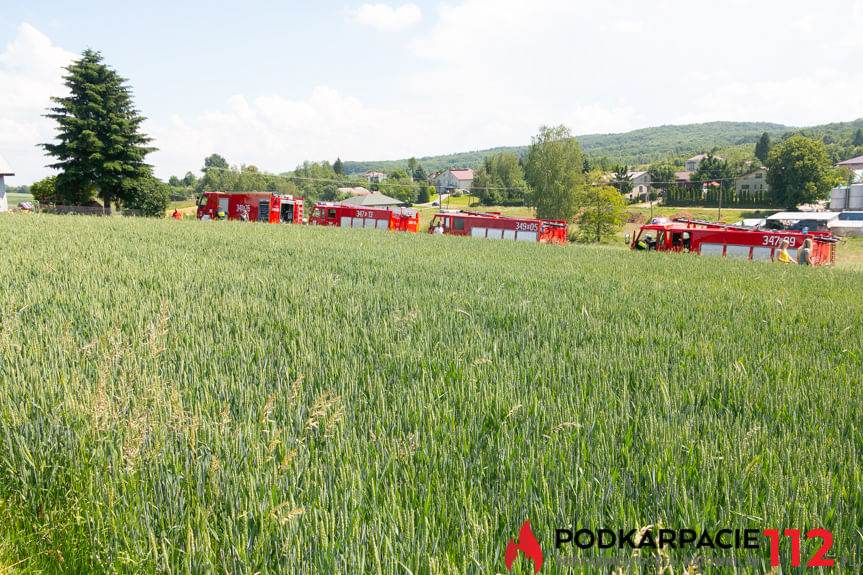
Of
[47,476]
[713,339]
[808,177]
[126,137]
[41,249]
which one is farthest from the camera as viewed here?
[808,177]

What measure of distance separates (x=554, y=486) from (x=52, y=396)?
2.56 metres

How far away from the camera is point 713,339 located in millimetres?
4691

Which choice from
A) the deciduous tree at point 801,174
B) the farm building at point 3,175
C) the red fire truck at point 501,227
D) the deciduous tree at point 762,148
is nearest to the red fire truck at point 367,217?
the red fire truck at point 501,227

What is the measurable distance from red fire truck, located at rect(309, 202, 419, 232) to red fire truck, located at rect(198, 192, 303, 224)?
74.4 inches

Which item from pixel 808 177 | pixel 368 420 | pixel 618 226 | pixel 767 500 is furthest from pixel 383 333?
pixel 808 177

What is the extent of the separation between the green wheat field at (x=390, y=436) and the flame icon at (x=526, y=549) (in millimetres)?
31

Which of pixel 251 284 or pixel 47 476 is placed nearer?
pixel 47 476

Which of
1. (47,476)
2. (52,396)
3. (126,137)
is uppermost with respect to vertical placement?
(126,137)

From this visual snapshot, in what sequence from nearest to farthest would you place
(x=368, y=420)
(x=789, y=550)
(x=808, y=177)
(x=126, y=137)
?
1. (x=789, y=550)
2. (x=368, y=420)
3. (x=126, y=137)
4. (x=808, y=177)

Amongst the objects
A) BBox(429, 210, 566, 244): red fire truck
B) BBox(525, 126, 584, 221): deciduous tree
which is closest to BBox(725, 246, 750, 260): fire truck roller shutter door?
BBox(429, 210, 566, 244): red fire truck

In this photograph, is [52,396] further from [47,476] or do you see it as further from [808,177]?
[808,177]

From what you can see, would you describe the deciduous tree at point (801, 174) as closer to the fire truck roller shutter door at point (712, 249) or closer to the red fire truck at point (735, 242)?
the red fire truck at point (735, 242)

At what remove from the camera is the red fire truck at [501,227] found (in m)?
33.3

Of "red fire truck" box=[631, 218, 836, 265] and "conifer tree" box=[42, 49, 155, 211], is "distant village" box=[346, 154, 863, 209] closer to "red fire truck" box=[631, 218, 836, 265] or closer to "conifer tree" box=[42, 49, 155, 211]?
"red fire truck" box=[631, 218, 836, 265]
